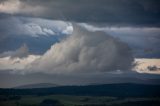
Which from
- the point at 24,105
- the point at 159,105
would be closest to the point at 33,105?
the point at 24,105

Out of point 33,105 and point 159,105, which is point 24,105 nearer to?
point 33,105

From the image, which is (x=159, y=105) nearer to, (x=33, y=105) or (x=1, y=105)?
(x=33, y=105)

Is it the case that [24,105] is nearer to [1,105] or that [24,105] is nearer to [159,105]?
[1,105]

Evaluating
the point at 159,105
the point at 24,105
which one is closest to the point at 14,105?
the point at 24,105

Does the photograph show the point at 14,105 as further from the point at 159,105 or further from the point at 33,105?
the point at 159,105

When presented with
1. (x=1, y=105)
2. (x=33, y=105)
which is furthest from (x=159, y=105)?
(x=1, y=105)
